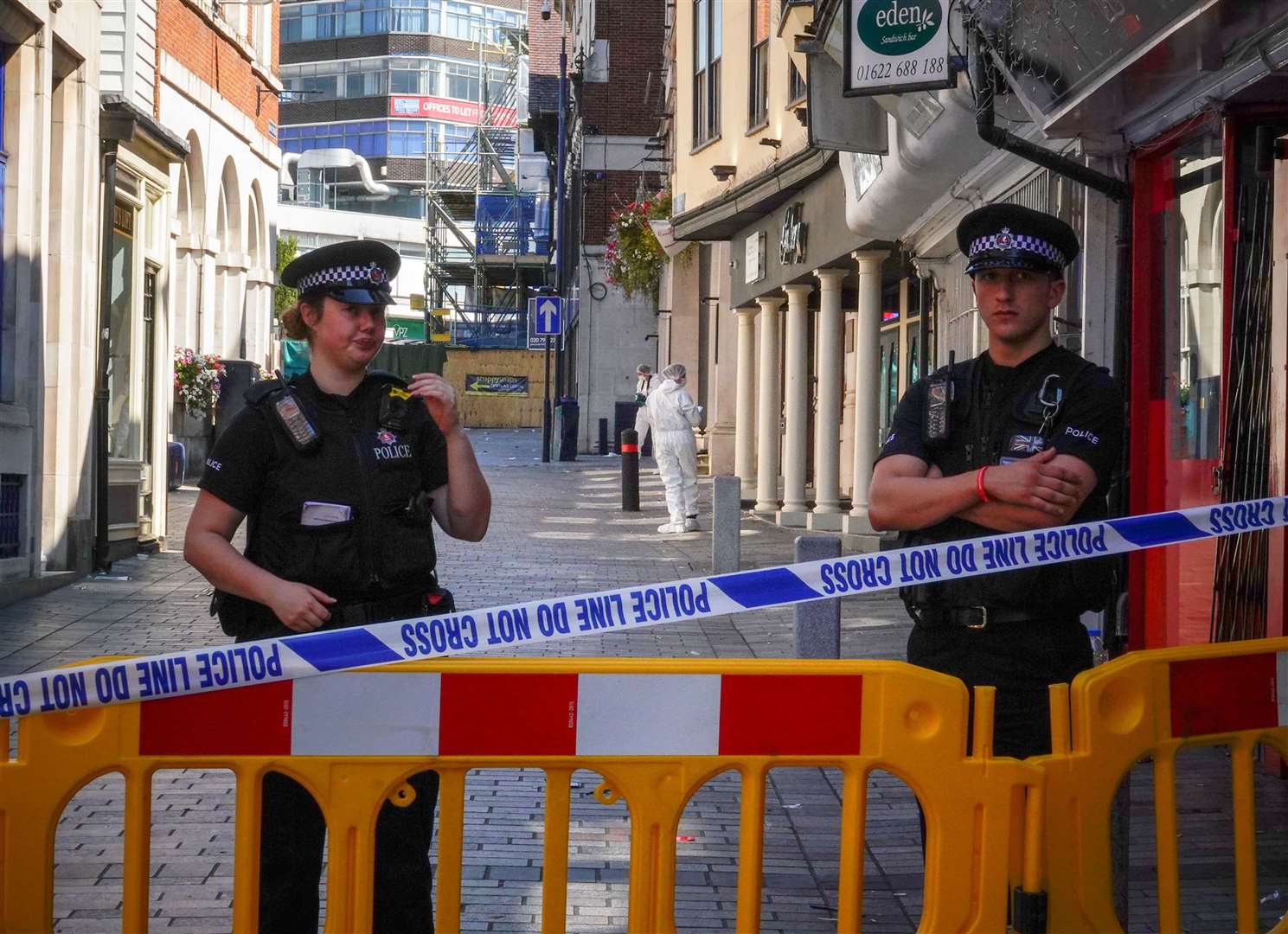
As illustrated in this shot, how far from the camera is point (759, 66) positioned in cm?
2036

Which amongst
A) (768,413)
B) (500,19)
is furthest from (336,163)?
(768,413)

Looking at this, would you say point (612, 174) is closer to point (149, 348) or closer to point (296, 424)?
point (149, 348)

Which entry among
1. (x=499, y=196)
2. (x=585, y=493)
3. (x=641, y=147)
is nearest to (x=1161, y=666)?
(x=585, y=493)

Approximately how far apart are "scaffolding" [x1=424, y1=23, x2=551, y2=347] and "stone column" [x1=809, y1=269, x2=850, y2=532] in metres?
39.2

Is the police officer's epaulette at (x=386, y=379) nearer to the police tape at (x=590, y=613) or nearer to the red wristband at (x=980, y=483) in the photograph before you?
the police tape at (x=590, y=613)

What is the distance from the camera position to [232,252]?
2855 cm

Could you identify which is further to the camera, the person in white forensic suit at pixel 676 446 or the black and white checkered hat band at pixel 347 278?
the person in white forensic suit at pixel 676 446

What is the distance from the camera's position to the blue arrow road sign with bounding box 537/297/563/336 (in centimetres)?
3256

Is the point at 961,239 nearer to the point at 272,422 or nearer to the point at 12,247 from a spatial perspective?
the point at 272,422

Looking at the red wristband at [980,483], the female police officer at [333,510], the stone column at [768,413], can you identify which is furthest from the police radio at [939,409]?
the stone column at [768,413]

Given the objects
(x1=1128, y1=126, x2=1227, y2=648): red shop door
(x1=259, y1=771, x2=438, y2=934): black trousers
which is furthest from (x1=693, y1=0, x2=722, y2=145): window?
(x1=259, y1=771, x2=438, y2=934): black trousers

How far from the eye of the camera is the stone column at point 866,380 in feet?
57.1

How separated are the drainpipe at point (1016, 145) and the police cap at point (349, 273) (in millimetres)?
5163

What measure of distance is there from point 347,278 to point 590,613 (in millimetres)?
1062
